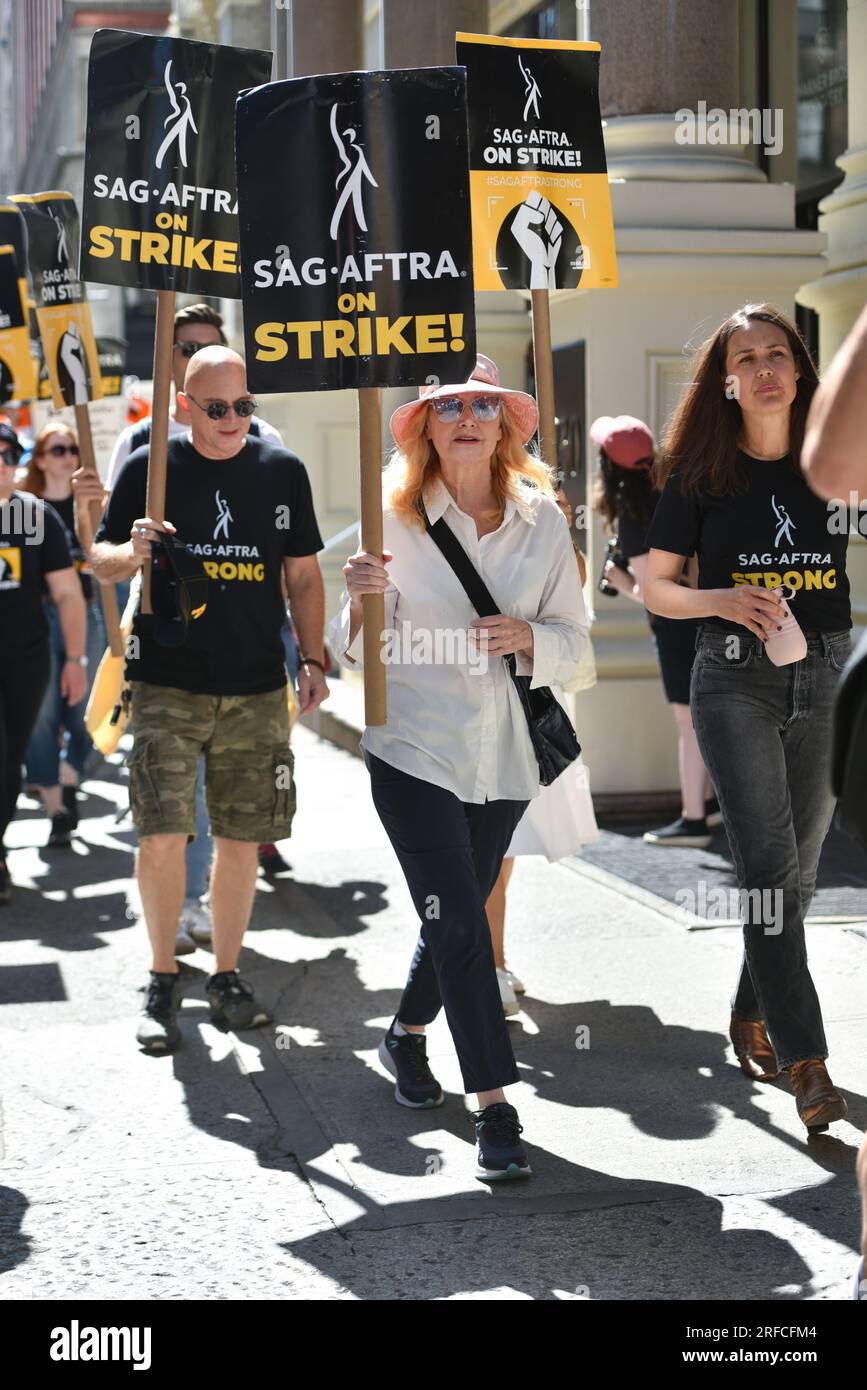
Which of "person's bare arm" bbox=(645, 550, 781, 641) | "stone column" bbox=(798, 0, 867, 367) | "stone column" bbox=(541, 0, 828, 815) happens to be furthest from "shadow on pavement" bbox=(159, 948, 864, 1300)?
"stone column" bbox=(798, 0, 867, 367)

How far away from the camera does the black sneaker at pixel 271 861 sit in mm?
8539

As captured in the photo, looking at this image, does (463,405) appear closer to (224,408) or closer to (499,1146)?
(224,408)

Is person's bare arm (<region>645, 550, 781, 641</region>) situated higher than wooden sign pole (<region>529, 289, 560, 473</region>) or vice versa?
wooden sign pole (<region>529, 289, 560, 473</region>)

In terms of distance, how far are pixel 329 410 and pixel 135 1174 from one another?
1189 cm

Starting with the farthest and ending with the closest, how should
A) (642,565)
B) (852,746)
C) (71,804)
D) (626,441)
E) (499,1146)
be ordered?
(71,804), (642,565), (626,441), (499,1146), (852,746)

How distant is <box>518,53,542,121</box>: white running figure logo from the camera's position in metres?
6.32

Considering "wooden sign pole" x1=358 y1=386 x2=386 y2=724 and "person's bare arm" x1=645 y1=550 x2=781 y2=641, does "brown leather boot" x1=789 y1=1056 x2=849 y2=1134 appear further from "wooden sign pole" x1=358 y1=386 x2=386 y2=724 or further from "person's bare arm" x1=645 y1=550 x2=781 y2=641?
"wooden sign pole" x1=358 y1=386 x2=386 y2=724

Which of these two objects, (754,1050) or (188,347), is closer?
(754,1050)

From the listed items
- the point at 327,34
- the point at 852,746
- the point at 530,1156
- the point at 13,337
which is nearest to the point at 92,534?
the point at 13,337

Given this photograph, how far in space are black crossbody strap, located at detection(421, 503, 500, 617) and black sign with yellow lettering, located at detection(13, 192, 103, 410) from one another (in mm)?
3763

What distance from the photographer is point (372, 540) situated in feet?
15.7

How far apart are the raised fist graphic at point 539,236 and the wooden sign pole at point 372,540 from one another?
1595 millimetres

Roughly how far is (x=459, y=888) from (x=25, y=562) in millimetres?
4264

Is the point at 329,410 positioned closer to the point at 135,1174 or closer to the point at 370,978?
the point at 370,978
